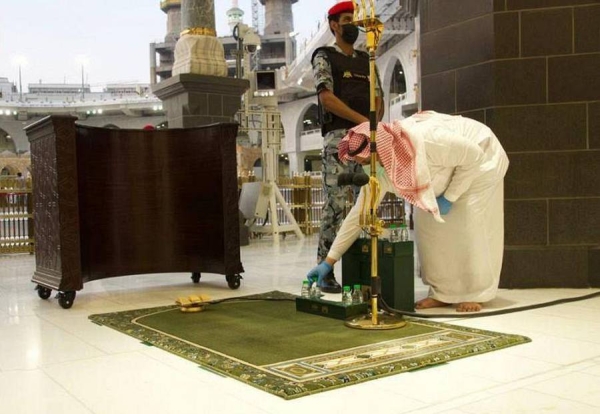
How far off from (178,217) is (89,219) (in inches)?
25.5

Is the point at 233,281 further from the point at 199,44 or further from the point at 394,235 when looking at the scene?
the point at 199,44

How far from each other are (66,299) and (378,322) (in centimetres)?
199

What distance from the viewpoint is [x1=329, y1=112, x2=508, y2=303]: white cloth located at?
3629 millimetres

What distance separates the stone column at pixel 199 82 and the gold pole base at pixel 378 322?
4.73 metres

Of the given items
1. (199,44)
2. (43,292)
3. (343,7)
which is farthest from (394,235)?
(199,44)

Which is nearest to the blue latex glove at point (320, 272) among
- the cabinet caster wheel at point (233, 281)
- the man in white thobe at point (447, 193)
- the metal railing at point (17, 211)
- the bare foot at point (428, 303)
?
the man in white thobe at point (447, 193)

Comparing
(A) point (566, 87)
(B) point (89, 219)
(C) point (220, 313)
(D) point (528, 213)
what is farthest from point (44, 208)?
(A) point (566, 87)

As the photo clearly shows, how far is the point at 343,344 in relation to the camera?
2.93m

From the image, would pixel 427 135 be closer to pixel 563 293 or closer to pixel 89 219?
pixel 563 293

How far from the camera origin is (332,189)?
4.50 meters

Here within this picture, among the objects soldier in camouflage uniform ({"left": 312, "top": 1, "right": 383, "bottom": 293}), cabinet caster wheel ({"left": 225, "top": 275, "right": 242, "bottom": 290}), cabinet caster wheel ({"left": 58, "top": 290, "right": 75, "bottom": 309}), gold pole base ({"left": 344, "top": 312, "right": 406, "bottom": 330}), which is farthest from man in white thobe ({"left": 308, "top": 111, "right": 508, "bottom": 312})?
cabinet caster wheel ({"left": 58, "top": 290, "right": 75, "bottom": 309})

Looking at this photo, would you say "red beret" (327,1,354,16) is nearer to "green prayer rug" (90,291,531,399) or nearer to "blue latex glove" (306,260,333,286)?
"blue latex glove" (306,260,333,286)

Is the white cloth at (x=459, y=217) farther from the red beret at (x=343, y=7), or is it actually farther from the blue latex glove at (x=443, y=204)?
the red beret at (x=343, y=7)

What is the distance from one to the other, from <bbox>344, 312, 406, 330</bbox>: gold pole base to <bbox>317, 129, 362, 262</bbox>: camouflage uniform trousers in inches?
43.9
